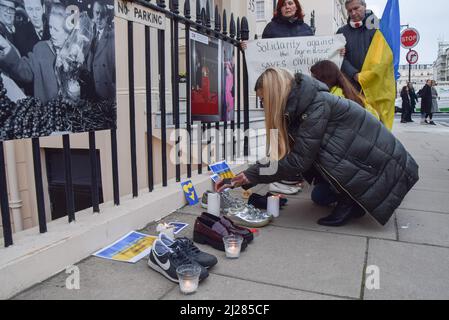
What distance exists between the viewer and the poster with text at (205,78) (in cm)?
402

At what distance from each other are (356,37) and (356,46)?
0.09 m

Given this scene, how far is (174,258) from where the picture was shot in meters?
2.26

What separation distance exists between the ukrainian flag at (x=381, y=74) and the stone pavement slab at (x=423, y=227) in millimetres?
1157

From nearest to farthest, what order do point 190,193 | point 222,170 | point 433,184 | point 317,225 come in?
1. point 317,225
2. point 190,193
3. point 222,170
4. point 433,184

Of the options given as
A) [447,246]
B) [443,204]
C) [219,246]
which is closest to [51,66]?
[219,246]

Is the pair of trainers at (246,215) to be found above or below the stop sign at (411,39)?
below

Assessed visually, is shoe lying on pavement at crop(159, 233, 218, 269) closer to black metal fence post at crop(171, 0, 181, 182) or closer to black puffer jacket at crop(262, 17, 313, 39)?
black metal fence post at crop(171, 0, 181, 182)

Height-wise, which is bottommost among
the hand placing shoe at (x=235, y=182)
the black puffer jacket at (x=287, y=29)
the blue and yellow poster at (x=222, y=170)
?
the blue and yellow poster at (x=222, y=170)

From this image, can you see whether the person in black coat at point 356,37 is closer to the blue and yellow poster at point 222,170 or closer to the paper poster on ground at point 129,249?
the blue and yellow poster at point 222,170

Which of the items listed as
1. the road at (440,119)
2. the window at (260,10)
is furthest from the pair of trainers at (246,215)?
the window at (260,10)

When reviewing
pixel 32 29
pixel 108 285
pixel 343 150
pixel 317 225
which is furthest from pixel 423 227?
pixel 32 29

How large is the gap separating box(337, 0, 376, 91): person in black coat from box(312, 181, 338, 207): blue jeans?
4.16ft

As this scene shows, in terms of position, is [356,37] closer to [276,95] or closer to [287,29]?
[287,29]

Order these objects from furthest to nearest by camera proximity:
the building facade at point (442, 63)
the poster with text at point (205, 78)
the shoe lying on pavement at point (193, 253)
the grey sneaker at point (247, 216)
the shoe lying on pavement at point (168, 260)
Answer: the building facade at point (442, 63), the poster with text at point (205, 78), the grey sneaker at point (247, 216), the shoe lying on pavement at point (193, 253), the shoe lying on pavement at point (168, 260)
